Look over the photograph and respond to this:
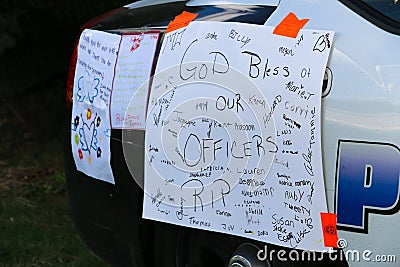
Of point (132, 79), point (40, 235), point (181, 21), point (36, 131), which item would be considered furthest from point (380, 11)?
point (36, 131)

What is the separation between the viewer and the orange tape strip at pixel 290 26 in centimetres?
263

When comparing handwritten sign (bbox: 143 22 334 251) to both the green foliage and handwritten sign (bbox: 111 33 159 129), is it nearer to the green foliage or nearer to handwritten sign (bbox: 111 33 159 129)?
handwritten sign (bbox: 111 33 159 129)

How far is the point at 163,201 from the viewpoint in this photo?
3006 millimetres

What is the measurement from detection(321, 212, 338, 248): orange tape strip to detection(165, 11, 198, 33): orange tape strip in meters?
0.91

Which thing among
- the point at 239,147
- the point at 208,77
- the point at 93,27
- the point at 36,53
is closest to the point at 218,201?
the point at 239,147

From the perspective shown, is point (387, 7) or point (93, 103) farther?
point (93, 103)

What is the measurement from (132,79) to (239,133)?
23.0 inches

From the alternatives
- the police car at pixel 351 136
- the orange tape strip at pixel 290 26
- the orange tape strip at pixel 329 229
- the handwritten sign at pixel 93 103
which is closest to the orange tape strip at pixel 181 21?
the police car at pixel 351 136

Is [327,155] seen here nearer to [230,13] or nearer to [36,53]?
[230,13]

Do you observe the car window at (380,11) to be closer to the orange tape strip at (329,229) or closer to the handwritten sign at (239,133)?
the handwritten sign at (239,133)

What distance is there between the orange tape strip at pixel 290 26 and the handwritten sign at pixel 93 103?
31.6 inches

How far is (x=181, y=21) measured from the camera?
3.04m

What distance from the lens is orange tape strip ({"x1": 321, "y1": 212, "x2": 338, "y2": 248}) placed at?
97.8 inches

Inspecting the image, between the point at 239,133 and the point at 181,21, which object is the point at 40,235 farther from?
the point at 239,133
